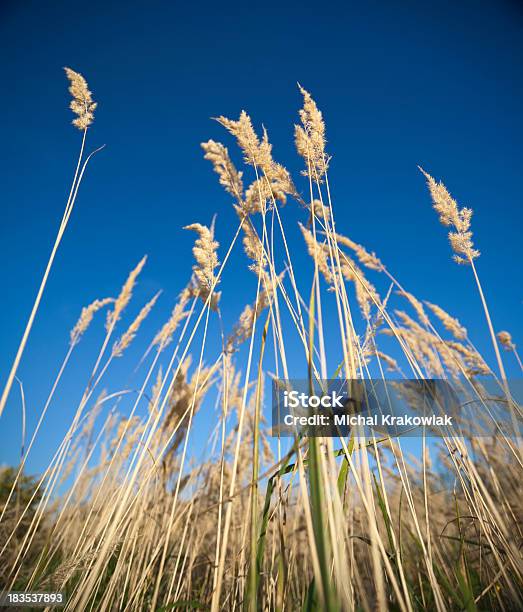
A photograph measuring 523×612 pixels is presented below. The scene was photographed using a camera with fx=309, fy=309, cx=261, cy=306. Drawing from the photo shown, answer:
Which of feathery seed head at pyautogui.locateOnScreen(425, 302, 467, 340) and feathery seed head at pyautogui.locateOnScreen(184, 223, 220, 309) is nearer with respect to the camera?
feathery seed head at pyautogui.locateOnScreen(184, 223, 220, 309)

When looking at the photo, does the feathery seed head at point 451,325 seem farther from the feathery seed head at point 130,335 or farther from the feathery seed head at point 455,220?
the feathery seed head at point 130,335

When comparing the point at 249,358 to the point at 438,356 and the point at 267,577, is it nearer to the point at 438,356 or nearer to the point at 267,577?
the point at 267,577

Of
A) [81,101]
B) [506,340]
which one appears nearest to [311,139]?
[81,101]

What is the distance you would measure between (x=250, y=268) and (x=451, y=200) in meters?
1.01

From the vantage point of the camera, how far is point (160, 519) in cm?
202

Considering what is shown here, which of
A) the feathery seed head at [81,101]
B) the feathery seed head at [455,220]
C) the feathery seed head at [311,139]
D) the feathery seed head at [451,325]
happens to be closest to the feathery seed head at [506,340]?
the feathery seed head at [451,325]

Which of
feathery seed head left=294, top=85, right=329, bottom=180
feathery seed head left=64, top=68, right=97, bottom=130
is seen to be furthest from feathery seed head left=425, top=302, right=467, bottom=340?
feathery seed head left=64, top=68, right=97, bottom=130

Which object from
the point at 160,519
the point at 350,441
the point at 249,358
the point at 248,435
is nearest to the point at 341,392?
the point at 350,441

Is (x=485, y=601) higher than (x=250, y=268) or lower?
lower

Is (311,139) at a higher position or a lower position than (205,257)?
higher

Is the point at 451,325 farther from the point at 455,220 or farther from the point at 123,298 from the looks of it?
the point at 123,298

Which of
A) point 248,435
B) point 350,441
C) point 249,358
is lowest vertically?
point 350,441

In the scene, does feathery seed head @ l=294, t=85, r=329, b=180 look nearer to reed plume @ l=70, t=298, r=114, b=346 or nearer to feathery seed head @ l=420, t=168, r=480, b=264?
feathery seed head @ l=420, t=168, r=480, b=264

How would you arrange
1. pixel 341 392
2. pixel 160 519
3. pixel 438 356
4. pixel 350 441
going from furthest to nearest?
1. pixel 438 356
2. pixel 160 519
3. pixel 341 392
4. pixel 350 441
